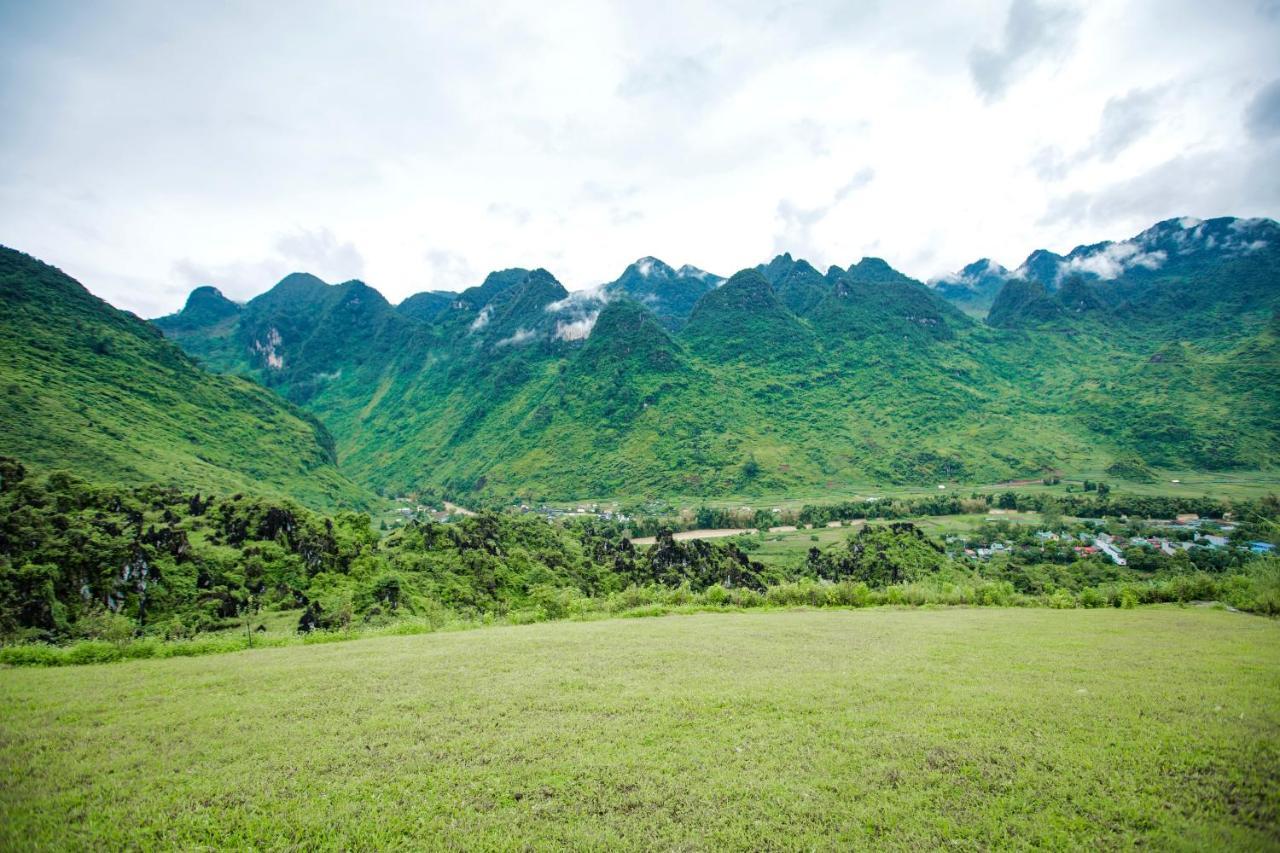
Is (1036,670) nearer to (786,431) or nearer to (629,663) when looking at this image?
(629,663)

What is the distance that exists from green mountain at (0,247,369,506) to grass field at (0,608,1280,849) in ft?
213

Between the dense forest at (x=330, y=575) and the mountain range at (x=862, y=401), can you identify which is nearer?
the dense forest at (x=330, y=575)

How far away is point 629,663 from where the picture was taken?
48.5 ft

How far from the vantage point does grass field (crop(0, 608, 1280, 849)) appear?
6.88m

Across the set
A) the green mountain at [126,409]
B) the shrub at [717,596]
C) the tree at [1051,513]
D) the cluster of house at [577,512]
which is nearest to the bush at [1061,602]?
the shrub at [717,596]

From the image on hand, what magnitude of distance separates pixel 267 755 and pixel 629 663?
856cm

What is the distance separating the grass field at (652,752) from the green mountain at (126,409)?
213ft

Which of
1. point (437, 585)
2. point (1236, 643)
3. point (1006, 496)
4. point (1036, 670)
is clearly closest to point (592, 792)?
point (1036, 670)

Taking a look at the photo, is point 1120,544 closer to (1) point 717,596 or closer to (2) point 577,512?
(1) point 717,596

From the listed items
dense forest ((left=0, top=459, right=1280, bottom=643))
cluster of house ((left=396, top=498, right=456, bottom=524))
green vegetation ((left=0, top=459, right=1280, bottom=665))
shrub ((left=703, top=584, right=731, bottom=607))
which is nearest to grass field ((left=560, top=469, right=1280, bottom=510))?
cluster of house ((left=396, top=498, right=456, bottom=524))

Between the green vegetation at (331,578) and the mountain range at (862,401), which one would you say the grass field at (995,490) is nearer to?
the mountain range at (862,401)

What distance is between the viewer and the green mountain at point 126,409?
59250 mm

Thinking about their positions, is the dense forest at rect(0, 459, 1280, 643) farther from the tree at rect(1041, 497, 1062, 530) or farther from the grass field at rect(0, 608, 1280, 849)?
the tree at rect(1041, 497, 1062, 530)

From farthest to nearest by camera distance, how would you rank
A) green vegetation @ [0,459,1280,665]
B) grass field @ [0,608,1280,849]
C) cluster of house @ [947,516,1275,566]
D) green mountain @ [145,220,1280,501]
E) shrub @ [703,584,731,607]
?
1. green mountain @ [145,220,1280,501]
2. cluster of house @ [947,516,1275,566]
3. shrub @ [703,584,731,607]
4. green vegetation @ [0,459,1280,665]
5. grass field @ [0,608,1280,849]
